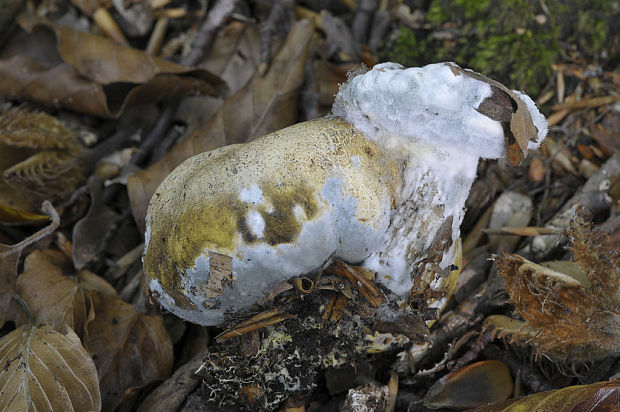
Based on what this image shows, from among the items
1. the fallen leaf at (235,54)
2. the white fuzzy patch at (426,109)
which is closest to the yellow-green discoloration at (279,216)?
the white fuzzy patch at (426,109)

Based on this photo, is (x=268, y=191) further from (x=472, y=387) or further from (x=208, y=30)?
(x=208, y=30)

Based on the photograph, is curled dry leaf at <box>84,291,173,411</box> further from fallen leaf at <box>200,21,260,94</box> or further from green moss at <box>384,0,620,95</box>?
green moss at <box>384,0,620,95</box>

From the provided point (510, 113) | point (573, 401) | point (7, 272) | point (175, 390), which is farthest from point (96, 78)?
point (573, 401)

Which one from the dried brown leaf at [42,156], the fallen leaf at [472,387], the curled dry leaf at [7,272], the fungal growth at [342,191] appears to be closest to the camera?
the fungal growth at [342,191]

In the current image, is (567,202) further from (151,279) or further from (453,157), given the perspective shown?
(151,279)

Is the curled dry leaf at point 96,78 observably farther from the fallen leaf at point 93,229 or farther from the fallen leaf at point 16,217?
the fallen leaf at point 16,217

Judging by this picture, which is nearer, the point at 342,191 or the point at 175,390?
Result: the point at 342,191
